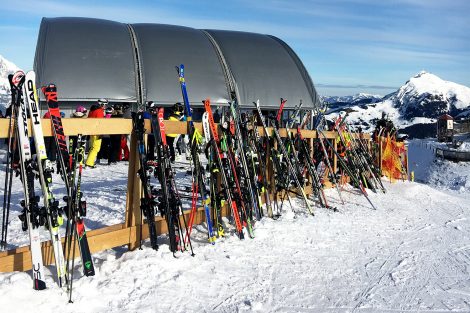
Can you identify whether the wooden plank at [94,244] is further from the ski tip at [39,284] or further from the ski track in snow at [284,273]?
the ski tip at [39,284]

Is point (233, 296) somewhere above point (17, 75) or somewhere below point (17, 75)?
below

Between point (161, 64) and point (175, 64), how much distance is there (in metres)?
0.64

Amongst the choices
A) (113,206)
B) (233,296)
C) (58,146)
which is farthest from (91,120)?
(113,206)

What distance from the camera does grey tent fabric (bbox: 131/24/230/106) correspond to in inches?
695

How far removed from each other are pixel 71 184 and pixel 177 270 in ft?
4.47

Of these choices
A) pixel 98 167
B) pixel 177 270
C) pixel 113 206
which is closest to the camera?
pixel 177 270

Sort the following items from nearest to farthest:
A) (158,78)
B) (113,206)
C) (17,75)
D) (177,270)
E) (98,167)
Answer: (17,75) → (177,270) → (113,206) → (98,167) → (158,78)

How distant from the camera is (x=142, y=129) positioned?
15.3ft

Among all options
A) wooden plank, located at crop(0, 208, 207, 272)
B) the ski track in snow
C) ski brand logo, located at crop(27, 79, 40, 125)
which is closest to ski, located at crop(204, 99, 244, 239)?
the ski track in snow

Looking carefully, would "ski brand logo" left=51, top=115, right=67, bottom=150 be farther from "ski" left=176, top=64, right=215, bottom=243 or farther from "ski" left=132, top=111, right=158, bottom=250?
"ski" left=176, top=64, right=215, bottom=243

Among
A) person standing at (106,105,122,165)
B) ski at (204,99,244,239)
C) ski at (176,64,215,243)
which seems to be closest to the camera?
ski at (176,64,215,243)

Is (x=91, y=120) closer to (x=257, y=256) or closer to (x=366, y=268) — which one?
(x=257, y=256)

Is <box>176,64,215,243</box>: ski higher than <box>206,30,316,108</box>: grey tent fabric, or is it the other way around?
<box>206,30,316,108</box>: grey tent fabric

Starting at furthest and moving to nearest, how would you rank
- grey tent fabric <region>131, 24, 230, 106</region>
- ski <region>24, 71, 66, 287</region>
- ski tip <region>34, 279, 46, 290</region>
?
1. grey tent fabric <region>131, 24, 230, 106</region>
2. ski <region>24, 71, 66, 287</region>
3. ski tip <region>34, 279, 46, 290</region>
